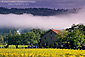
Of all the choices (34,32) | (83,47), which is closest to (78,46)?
(83,47)

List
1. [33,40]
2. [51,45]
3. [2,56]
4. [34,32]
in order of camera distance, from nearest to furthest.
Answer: [2,56]
[51,45]
[33,40]
[34,32]

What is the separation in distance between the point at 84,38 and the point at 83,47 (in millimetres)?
5321

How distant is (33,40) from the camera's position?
11612 cm

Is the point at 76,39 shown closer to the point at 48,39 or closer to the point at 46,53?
the point at 48,39

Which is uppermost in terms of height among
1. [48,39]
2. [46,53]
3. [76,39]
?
[48,39]

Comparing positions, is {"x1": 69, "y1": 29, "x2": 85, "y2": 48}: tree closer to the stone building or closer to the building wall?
the stone building

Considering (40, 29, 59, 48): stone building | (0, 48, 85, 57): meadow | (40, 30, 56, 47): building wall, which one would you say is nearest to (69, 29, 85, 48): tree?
(0, 48, 85, 57): meadow

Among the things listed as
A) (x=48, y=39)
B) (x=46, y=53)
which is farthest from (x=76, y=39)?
(x=46, y=53)

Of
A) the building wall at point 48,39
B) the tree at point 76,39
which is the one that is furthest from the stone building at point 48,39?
the tree at point 76,39

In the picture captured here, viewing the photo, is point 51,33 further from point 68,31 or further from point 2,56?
point 2,56

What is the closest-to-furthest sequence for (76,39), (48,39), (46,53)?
(46,53) → (76,39) → (48,39)

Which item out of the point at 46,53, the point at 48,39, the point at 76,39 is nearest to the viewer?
the point at 46,53

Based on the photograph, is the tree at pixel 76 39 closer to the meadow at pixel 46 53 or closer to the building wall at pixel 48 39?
the meadow at pixel 46 53

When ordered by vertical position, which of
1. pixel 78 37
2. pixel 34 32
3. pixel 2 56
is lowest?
pixel 2 56
